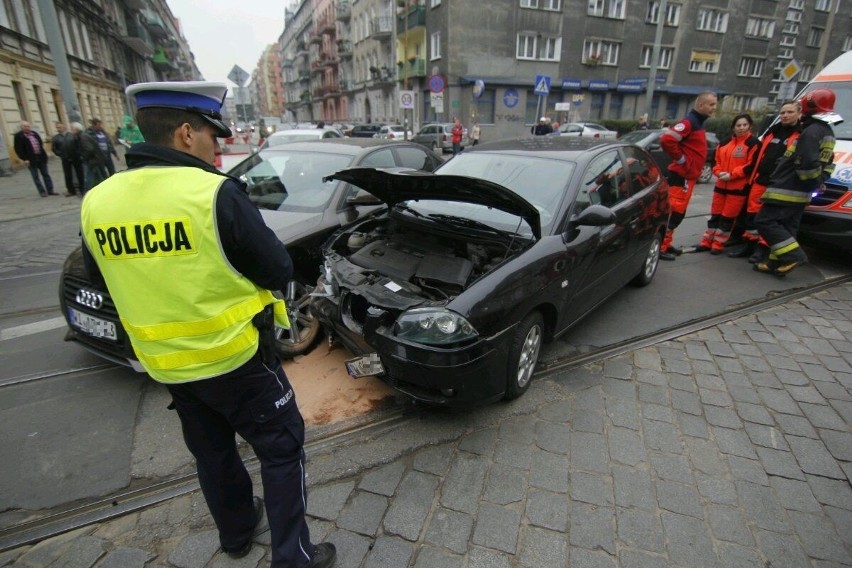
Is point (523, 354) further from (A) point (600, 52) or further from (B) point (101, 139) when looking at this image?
(A) point (600, 52)

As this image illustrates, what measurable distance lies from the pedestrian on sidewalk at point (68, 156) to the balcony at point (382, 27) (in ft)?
107

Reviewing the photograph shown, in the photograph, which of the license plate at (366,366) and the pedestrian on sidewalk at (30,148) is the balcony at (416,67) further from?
the license plate at (366,366)

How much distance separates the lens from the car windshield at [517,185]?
3.42 meters

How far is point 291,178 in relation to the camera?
15.7ft

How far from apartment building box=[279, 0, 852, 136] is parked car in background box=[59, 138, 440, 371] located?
2251 cm

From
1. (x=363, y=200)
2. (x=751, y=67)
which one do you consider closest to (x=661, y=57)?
(x=751, y=67)

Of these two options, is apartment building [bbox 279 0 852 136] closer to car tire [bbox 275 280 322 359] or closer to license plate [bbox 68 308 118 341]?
car tire [bbox 275 280 322 359]

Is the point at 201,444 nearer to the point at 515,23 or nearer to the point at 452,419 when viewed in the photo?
the point at 452,419

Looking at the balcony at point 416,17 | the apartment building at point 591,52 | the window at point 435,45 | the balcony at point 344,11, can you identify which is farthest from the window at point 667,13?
the balcony at point 344,11

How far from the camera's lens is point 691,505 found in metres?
2.36

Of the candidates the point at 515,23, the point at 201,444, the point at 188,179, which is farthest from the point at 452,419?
the point at 515,23

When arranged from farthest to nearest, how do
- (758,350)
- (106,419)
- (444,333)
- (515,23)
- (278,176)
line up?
1. (515,23)
2. (278,176)
3. (758,350)
4. (106,419)
5. (444,333)

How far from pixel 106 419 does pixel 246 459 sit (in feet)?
3.63

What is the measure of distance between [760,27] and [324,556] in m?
47.9
